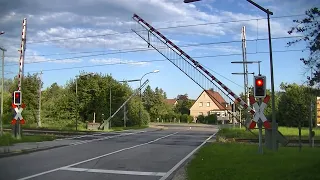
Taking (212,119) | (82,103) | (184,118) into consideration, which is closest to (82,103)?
(82,103)

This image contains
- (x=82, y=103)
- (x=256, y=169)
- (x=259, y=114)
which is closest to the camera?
(x=256, y=169)

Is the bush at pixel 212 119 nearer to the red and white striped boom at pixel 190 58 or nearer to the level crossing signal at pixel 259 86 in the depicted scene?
the red and white striped boom at pixel 190 58

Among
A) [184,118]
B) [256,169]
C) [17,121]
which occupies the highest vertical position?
[17,121]

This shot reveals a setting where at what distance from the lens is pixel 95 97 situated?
5978cm

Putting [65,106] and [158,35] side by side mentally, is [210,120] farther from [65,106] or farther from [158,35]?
[158,35]

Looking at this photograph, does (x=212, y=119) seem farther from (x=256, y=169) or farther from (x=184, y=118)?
(x=256, y=169)

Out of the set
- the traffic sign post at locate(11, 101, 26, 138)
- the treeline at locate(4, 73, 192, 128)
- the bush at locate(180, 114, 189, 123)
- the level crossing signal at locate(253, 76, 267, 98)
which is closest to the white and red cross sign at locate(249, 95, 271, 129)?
the level crossing signal at locate(253, 76, 267, 98)

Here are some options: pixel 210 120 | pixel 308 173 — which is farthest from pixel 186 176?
pixel 210 120

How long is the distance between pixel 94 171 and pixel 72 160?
Result: 3.37 meters

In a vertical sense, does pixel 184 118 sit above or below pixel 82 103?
below

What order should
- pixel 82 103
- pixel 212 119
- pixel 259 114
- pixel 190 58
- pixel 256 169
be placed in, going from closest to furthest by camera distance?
pixel 256 169
pixel 259 114
pixel 190 58
pixel 82 103
pixel 212 119

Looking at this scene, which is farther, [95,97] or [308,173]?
[95,97]

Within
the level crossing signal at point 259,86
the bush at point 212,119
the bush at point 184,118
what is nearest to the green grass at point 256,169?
the level crossing signal at point 259,86

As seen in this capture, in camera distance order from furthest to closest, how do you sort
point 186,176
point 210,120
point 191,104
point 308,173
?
point 191,104 < point 210,120 < point 186,176 < point 308,173
